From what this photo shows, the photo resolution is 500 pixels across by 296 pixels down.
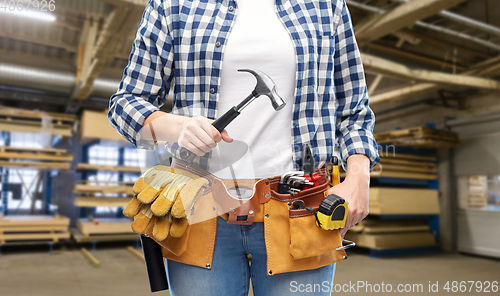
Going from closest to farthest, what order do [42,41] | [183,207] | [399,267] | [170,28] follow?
1. [183,207]
2. [170,28]
3. [399,267]
4. [42,41]

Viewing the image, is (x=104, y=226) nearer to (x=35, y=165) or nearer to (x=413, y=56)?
(x=35, y=165)

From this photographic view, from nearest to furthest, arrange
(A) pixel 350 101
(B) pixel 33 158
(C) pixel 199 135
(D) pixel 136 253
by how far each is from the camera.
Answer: (C) pixel 199 135, (A) pixel 350 101, (D) pixel 136 253, (B) pixel 33 158

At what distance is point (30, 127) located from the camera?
20.0ft

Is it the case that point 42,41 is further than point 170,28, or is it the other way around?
point 42,41

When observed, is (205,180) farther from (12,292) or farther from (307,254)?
(12,292)

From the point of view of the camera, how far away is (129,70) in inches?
28.3

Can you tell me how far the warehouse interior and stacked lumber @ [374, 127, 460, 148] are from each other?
2 centimetres

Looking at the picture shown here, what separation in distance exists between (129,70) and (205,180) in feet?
0.85

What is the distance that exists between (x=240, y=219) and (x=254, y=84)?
0.26 meters

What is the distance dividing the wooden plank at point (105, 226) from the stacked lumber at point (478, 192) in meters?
6.02

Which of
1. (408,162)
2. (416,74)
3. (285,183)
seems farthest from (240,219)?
(408,162)

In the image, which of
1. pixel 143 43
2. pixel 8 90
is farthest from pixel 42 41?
pixel 143 43

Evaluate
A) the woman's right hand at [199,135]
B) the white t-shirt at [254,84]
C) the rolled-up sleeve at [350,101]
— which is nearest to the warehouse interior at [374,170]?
the rolled-up sleeve at [350,101]

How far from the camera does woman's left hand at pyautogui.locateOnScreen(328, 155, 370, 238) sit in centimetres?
69
